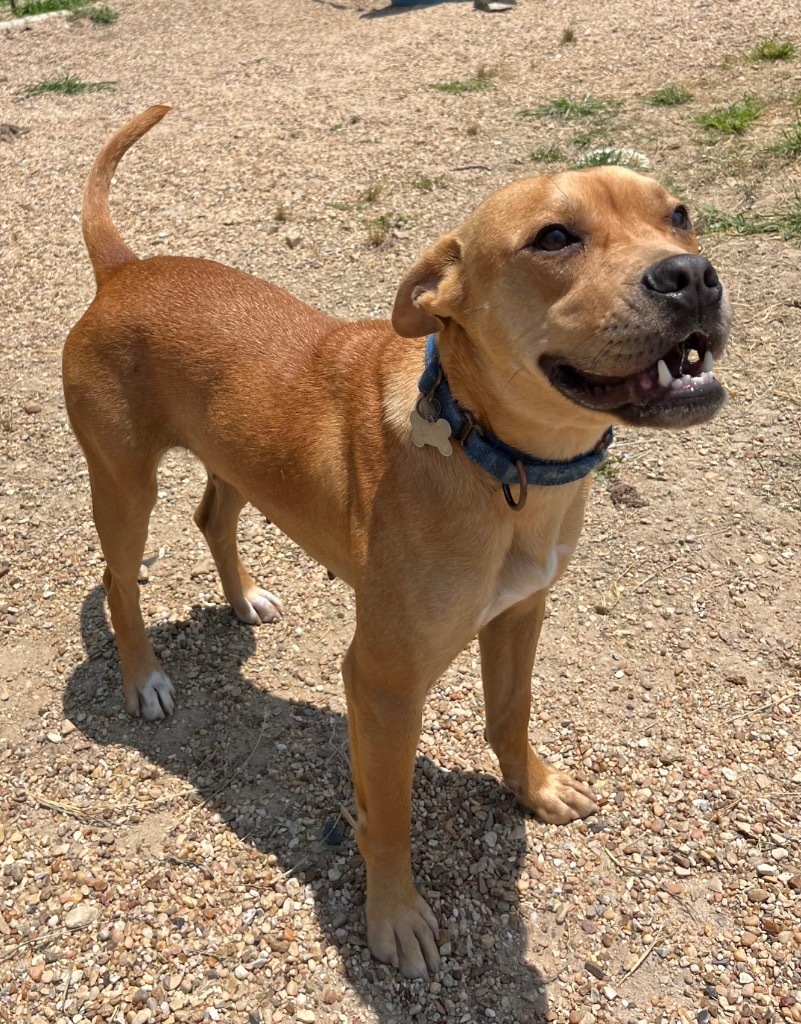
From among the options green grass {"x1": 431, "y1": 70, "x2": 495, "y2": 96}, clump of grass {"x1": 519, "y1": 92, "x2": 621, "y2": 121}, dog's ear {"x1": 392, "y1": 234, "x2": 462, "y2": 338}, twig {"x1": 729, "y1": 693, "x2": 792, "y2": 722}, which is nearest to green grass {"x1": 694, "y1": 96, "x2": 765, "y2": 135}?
clump of grass {"x1": 519, "y1": 92, "x2": 621, "y2": 121}

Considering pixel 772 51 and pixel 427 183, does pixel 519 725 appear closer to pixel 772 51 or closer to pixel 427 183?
pixel 427 183

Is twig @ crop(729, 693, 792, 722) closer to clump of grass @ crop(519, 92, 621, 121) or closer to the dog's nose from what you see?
the dog's nose

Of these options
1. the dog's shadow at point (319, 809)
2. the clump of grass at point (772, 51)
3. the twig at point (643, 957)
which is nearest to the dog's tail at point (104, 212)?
the dog's shadow at point (319, 809)

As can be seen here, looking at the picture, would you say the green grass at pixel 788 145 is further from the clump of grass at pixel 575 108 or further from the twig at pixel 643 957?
the twig at pixel 643 957

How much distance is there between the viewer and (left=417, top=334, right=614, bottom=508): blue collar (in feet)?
7.97

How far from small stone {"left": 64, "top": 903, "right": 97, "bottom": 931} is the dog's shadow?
0.40 meters

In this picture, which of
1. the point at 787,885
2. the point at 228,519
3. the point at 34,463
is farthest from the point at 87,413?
the point at 787,885

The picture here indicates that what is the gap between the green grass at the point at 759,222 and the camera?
618 centimetres

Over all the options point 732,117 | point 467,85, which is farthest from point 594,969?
point 467,85

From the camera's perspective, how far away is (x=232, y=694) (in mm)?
3912

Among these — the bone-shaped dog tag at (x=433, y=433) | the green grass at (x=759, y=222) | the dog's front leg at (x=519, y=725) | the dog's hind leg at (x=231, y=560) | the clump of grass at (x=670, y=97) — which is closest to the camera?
the bone-shaped dog tag at (x=433, y=433)

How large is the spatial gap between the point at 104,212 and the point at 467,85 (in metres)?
7.40

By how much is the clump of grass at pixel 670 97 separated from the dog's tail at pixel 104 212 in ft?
21.7

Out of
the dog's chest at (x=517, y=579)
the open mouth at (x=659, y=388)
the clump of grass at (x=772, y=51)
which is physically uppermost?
the open mouth at (x=659, y=388)
